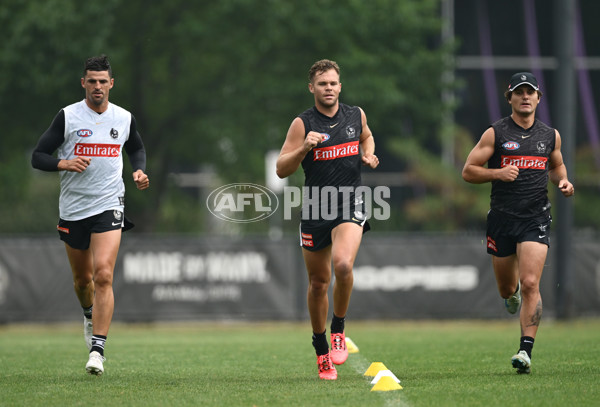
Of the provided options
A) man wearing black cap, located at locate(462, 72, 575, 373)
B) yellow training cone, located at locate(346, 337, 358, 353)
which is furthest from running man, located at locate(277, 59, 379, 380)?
yellow training cone, located at locate(346, 337, 358, 353)

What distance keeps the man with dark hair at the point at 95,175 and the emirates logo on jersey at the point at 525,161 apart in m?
3.20

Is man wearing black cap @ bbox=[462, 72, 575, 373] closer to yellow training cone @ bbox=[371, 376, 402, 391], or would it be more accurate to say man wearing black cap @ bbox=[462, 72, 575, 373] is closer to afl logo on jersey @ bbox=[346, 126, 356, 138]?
afl logo on jersey @ bbox=[346, 126, 356, 138]

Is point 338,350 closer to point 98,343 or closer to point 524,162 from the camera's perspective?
point 98,343

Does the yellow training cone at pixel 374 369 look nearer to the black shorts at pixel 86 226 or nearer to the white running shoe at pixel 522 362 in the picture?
the white running shoe at pixel 522 362

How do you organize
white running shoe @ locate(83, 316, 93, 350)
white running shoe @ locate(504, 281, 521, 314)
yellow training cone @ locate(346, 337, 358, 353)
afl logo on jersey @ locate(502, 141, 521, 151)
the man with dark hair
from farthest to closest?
yellow training cone @ locate(346, 337, 358, 353)
white running shoe @ locate(504, 281, 521, 314)
white running shoe @ locate(83, 316, 93, 350)
afl logo on jersey @ locate(502, 141, 521, 151)
the man with dark hair

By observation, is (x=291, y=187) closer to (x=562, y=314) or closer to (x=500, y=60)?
(x=562, y=314)

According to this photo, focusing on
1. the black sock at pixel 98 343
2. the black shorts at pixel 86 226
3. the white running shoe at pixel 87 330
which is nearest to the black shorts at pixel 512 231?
the black shorts at pixel 86 226

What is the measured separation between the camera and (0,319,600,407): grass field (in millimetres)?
6777

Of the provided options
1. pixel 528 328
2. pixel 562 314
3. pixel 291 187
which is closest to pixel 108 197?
pixel 528 328

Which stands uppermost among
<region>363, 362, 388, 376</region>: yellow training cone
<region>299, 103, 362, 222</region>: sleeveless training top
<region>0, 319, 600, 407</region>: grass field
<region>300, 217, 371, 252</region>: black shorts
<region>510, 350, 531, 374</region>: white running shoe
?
<region>299, 103, 362, 222</region>: sleeveless training top

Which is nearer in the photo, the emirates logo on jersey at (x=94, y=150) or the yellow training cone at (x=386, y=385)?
the yellow training cone at (x=386, y=385)

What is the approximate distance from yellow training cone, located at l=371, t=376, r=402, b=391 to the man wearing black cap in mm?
1804

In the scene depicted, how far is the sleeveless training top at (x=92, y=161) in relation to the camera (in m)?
8.55

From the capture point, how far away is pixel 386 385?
713cm
